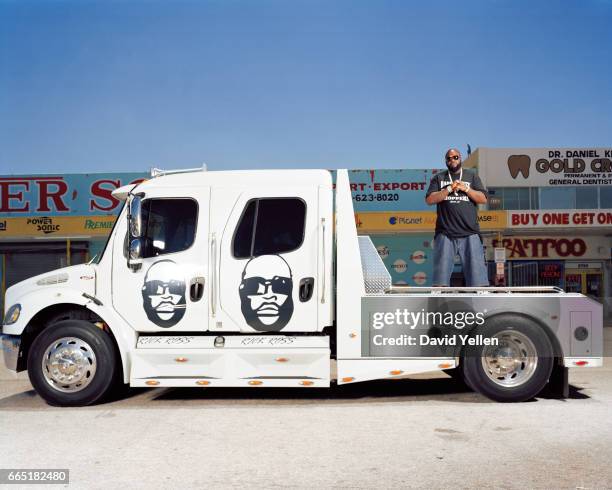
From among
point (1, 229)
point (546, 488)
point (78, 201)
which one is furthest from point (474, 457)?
point (78, 201)

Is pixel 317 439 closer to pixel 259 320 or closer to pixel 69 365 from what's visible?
pixel 259 320

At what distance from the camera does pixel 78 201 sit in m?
23.5

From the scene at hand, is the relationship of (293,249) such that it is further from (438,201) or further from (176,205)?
(438,201)

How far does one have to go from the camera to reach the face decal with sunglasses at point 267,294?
5.73 meters

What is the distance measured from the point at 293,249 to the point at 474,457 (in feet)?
8.56

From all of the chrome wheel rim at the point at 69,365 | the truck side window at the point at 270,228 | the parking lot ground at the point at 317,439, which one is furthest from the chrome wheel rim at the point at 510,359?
the chrome wheel rim at the point at 69,365

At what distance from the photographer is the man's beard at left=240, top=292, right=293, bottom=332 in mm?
5727

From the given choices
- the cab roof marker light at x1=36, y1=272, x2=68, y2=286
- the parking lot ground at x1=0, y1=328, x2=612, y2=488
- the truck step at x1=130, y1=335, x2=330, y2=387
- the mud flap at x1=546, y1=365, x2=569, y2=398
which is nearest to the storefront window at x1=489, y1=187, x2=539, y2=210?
the parking lot ground at x1=0, y1=328, x2=612, y2=488

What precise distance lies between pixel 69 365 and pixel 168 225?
1.73 metres

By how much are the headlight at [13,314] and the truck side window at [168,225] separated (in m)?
1.45

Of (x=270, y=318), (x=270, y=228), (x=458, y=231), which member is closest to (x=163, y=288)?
(x=270, y=318)

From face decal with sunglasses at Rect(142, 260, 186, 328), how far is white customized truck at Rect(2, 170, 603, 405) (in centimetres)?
1

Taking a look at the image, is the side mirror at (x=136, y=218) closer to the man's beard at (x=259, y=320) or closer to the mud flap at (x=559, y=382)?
the man's beard at (x=259, y=320)
